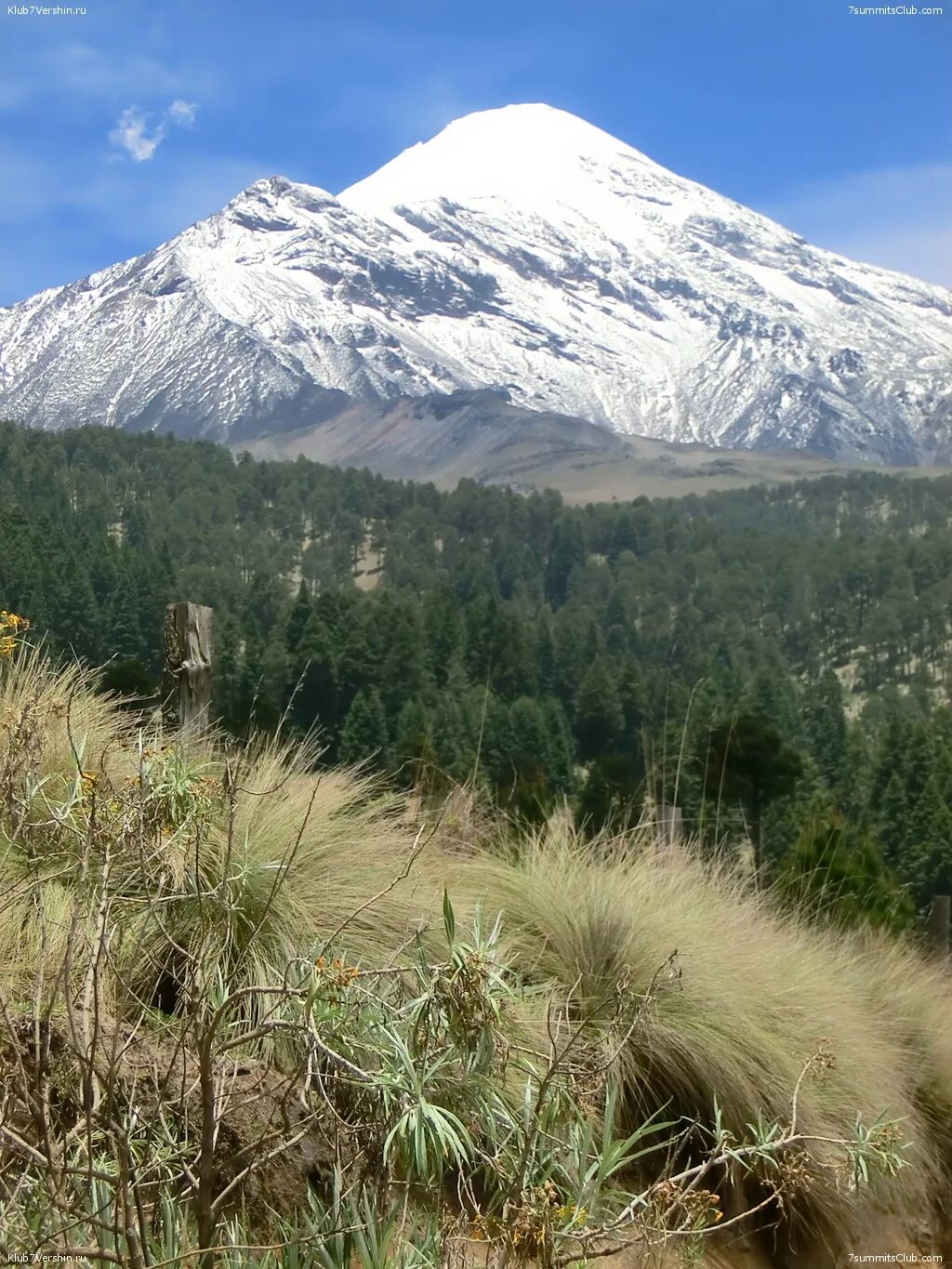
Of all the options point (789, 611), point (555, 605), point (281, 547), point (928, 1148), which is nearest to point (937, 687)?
point (789, 611)

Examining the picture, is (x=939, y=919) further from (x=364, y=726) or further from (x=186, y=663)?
(x=364, y=726)

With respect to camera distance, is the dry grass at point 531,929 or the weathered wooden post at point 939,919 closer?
the dry grass at point 531,929

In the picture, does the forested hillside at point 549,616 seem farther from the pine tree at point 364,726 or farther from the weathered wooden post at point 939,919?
the weathered wooden post at point 939,919

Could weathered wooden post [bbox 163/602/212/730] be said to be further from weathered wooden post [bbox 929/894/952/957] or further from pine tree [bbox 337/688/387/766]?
pine tree [bbox 337/688/387/766]

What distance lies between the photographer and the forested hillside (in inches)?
1722

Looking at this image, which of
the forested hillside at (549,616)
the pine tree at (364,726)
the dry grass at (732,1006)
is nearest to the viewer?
the dry grass at (732,1006)

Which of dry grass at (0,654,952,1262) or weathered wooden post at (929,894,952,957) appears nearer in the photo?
dry grass at (0,654,952,1262)

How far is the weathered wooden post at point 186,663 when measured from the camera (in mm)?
5922

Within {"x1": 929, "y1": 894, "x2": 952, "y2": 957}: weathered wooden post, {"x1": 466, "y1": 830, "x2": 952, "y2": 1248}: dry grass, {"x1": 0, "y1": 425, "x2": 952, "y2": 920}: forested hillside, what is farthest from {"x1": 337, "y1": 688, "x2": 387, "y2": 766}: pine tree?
{"x1": 466, "y1": 830, "x2": 952, "y2": 1248}: dry grass

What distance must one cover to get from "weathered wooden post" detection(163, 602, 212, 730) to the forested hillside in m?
1.17

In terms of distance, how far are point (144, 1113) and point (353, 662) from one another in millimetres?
68350

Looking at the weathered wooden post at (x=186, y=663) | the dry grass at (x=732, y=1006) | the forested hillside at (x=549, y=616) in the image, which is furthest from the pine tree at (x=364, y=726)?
the dry grass at (x=732, y=1006)

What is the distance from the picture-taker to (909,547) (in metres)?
120

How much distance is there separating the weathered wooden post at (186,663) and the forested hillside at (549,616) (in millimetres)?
1172
